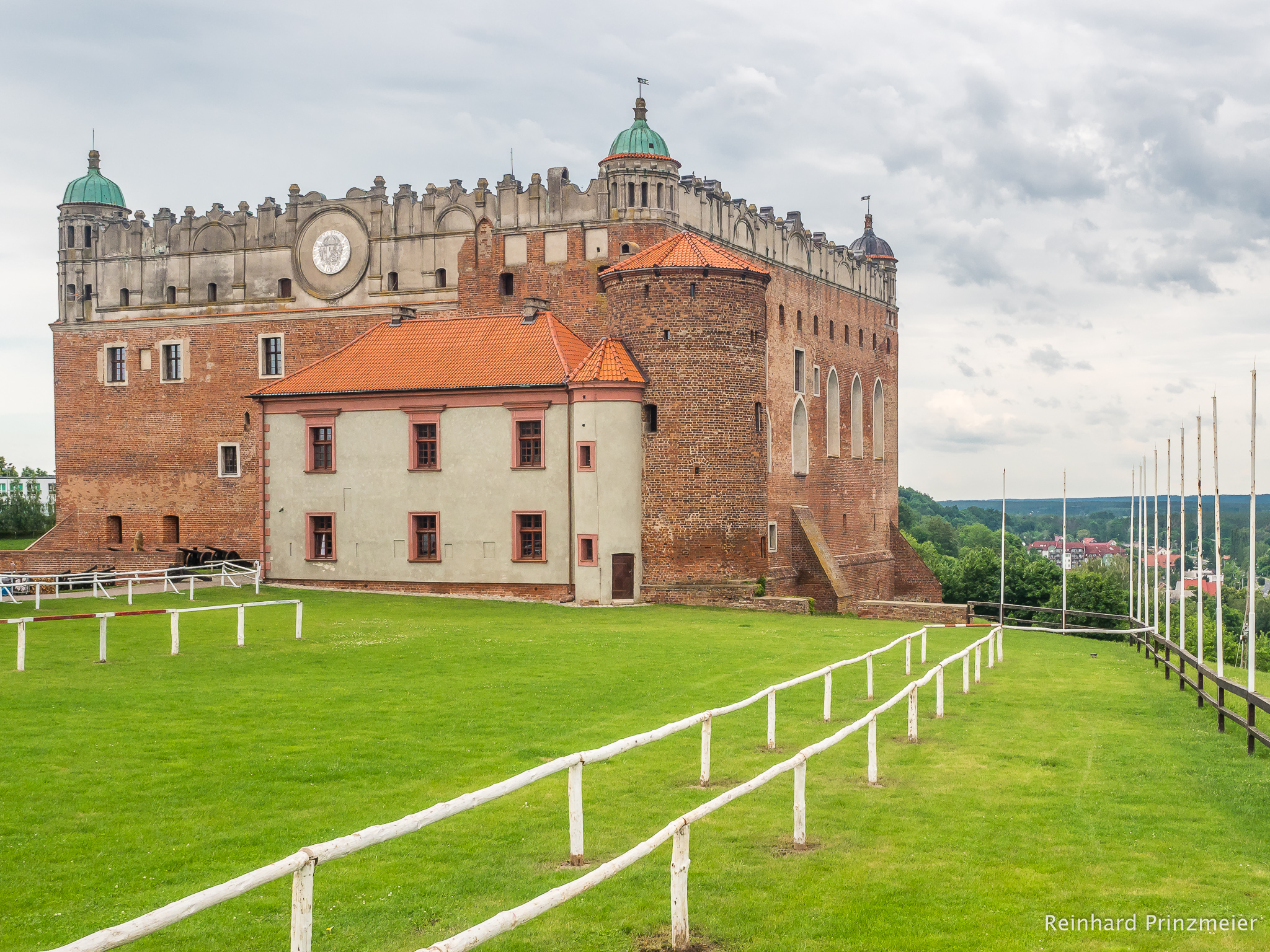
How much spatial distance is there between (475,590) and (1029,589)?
41403 mm

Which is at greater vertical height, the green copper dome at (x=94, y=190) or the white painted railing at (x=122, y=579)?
the green copper dome at (x=94, y=190)

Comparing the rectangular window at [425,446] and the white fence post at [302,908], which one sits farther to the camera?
the rectangular window at [425,446]

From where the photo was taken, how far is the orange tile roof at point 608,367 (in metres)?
38.3

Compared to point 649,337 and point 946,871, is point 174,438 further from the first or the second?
point 946,871

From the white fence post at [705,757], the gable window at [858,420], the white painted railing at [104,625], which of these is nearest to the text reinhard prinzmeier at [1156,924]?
the white fence post at [705,757]

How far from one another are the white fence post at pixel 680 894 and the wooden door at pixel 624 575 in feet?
100

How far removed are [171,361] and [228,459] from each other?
4.86 meters

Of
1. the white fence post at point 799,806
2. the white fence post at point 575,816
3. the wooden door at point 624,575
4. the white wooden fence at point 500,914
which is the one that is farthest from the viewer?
the wooden door at point 624,575

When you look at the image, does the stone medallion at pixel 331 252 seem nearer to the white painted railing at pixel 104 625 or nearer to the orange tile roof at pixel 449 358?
the orange tile roof at pixel 449 358

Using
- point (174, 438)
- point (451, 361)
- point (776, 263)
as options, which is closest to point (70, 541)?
point (174, 438)

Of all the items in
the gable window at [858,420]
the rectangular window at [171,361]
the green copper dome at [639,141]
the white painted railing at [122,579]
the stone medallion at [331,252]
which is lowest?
the white painted railing at [122,579]

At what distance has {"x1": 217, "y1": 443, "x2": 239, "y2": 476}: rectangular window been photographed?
4762 cm

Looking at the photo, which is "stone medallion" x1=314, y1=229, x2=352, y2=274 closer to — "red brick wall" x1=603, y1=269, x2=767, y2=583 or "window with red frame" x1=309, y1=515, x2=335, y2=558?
"window with red frame" x1=309, y1=515, x2=335, y2=558

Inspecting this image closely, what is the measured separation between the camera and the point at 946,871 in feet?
30.7
